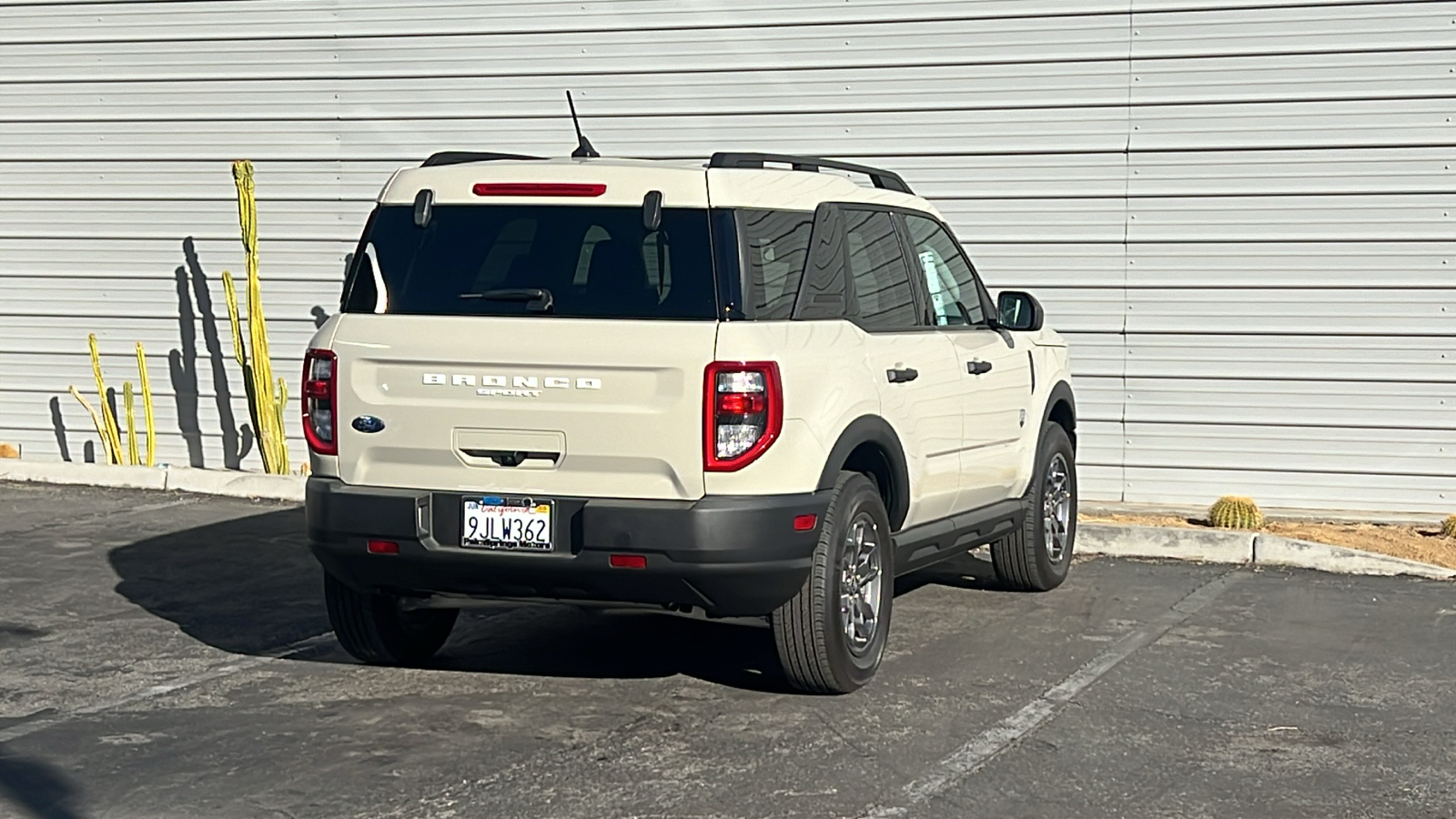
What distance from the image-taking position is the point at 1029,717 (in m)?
6.58

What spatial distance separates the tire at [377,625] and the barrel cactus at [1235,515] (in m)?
5.38

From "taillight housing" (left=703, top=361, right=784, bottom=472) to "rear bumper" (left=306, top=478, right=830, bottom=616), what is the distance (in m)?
0.15

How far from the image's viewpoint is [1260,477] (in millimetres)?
11773

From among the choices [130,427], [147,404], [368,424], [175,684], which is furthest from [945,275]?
[130,427]

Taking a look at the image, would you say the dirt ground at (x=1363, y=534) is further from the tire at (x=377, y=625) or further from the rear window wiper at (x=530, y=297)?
the rear window wiper at (x=530, y=297)

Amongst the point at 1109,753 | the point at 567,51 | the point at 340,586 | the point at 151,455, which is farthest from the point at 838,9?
the point at 1109,753

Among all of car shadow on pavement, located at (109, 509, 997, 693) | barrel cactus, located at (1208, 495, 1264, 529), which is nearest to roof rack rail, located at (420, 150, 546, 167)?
car shadow on pavement, located at (109, 509, 997, 693)

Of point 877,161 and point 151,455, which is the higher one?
point 877,161

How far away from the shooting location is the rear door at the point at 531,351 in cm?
633

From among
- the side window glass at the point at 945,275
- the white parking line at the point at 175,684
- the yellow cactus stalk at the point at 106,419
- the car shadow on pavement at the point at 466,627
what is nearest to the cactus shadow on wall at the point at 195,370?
the yellow cactus stalk at the point at 106,419

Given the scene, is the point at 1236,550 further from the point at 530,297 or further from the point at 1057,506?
the point at 530,297

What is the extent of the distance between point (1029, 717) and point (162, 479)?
7954 mm

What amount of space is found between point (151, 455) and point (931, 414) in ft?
24.9

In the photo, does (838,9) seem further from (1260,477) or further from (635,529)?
(635,529)
